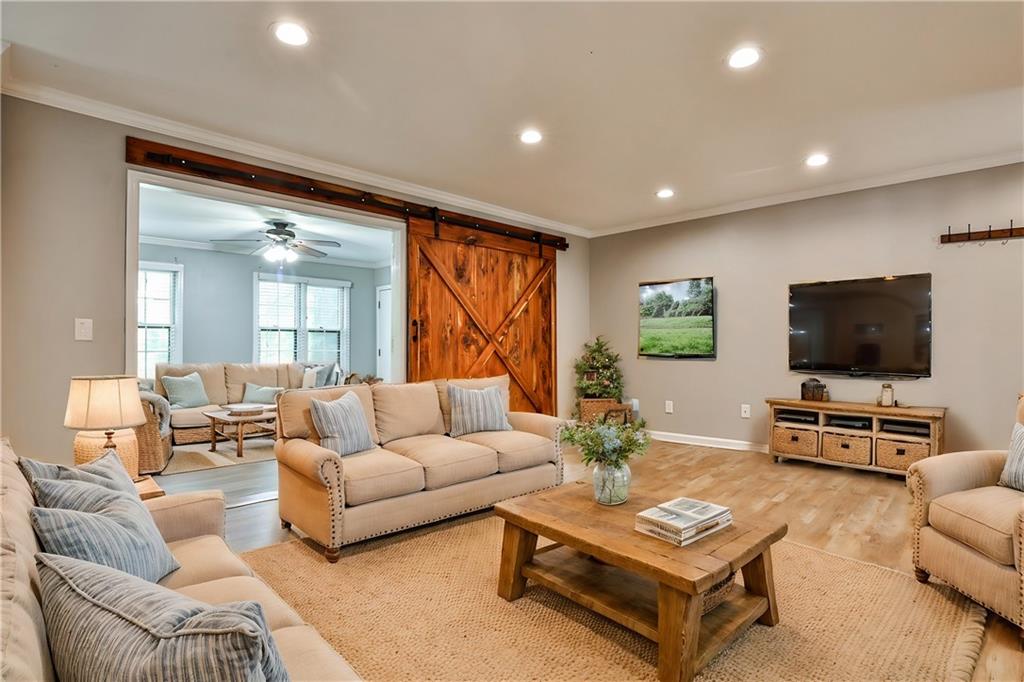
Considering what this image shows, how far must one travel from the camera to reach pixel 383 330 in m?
9.26

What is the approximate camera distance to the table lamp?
7.84 feet

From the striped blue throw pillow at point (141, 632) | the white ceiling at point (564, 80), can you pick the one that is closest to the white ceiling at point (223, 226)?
the white ceiling at point (564, 80)

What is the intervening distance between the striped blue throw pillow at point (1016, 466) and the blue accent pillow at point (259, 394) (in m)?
6.71

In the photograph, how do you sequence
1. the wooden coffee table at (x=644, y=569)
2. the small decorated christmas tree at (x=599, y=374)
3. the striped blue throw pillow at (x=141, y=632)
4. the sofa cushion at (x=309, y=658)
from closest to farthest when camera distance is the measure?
1. the striped blue throw pillow at (x=141, y=632)
2. the sofa cushion at (x=309, y=658)
3. the wooden coffee table at (x=644, y=569)
4. the small decorated christmas tree at (x=599, y=374)

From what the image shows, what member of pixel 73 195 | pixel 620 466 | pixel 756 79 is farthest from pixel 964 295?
pixel 73 195

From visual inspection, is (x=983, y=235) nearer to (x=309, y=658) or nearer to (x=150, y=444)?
(x=309, y=658)

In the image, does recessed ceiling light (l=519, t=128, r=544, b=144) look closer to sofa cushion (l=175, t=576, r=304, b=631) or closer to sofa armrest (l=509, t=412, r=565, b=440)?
sofa armrest (l=509, t=412, r=565, b=440)

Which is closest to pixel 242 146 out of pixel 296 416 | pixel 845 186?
pixel 296 416

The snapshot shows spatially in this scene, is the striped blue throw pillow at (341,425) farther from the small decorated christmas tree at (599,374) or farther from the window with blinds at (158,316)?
the window with blinds at (158,316)

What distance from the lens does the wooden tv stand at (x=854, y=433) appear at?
13.9ft

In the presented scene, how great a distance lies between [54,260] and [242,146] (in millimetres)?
1369

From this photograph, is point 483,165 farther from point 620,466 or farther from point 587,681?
point 587,681

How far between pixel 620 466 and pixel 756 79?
218 centimetres

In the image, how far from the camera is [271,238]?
6098 mm
